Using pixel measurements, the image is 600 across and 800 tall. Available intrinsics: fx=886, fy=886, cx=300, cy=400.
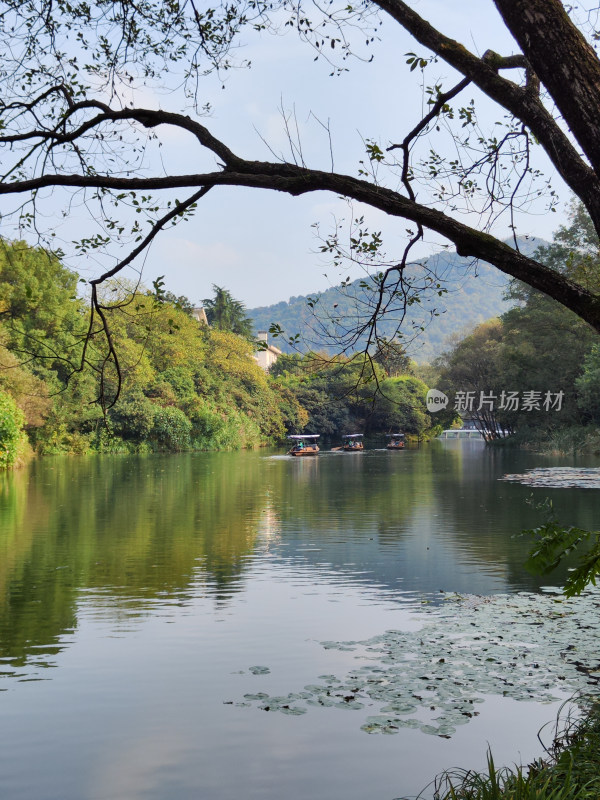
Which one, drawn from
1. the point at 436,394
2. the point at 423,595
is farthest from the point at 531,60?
the point at 436,394

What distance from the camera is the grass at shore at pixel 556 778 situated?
3926 millimetres

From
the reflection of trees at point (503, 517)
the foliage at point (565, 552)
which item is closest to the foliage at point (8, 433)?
the reflection of trees at point (503, 517)

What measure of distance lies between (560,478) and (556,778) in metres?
27.0

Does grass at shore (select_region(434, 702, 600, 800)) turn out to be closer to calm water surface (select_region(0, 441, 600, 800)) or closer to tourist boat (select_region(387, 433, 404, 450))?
calm water surface (select_region(0, 441, 600, 800))

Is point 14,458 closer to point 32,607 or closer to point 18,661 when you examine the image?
point 32,607

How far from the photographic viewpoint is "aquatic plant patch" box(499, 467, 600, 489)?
89.9 ft

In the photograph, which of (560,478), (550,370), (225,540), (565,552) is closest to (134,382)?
(550,370)

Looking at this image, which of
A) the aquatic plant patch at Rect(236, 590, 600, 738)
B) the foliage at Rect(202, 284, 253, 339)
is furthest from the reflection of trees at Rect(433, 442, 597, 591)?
the foliage at Rect(202, 284, 253, 339)

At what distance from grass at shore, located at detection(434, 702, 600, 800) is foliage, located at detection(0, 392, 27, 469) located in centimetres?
2939

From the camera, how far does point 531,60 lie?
4574 millimetres

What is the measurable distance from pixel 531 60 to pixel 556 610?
7035 millimetres

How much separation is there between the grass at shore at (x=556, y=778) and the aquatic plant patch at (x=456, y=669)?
754 millimetres

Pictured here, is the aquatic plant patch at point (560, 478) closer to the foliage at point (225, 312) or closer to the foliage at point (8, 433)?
the foliage at point (8, 433)

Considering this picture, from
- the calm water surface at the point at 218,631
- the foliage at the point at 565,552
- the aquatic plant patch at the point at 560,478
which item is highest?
the foliage at the point at 565,552
